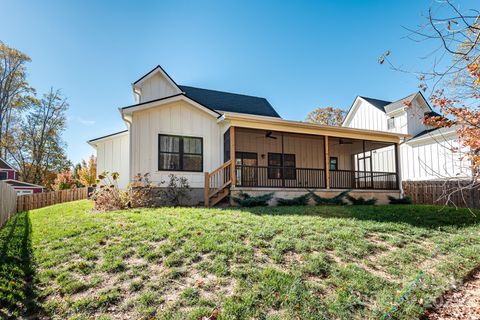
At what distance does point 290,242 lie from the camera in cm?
529

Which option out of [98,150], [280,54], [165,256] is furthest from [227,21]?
[165,256]

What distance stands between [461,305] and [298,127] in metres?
8.82

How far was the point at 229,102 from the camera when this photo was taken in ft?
54.1

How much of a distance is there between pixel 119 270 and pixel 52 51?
53.2 ft

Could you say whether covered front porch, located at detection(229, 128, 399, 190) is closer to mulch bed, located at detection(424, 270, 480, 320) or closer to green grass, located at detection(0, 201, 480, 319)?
green grass, located at detection(0, 201, 480, 319)

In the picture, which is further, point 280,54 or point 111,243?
point 280,54

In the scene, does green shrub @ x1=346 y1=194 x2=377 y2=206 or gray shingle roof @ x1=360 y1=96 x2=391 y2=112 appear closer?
green shrub @ x1=346 y1=194 x2=377 y2=206

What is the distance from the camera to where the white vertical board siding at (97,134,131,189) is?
13.6 m

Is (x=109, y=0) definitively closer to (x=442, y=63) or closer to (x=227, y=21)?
(x=227, y=21)

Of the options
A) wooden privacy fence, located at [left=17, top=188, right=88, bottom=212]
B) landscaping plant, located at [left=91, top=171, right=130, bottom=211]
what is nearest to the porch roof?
landscaping plant, located at [left=91, top=171, right=130, bottom=211]

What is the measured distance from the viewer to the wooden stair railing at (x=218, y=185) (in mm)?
10562

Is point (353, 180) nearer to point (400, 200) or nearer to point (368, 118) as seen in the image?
point (400, 200)

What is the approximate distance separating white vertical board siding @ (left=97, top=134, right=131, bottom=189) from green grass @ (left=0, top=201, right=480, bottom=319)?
22.8ft

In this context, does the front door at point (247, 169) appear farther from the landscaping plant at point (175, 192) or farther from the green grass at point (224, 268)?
the green grass at point (224, 268)
